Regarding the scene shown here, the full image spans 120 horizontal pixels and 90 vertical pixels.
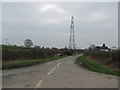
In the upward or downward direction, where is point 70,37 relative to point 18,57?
upward

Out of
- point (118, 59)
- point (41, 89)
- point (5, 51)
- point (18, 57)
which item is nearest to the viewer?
point (41, 89)

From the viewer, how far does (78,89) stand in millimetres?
8945

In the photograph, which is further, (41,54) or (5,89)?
(41,54)

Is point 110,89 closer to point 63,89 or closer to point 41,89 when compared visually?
point 63,89

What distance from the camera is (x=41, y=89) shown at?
8672 millimetres

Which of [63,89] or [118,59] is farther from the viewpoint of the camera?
[118,59]

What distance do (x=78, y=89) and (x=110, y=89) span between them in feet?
5.14

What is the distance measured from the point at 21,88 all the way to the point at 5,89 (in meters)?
0.70

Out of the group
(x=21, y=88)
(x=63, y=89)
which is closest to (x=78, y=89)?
(x=63, y=89)

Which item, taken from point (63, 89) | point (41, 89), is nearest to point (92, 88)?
point (63, 89)

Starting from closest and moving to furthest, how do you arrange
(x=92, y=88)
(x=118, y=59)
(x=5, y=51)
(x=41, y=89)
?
(x=41, y=89) → (x=92, y=88) → (x=118, y=59) → (x=5, y=51)

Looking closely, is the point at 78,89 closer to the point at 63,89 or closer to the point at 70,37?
the point at 63,89

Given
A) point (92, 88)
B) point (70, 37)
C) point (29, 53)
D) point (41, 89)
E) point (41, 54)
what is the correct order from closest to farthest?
point (41, 89)
point (92, 88)
point (29, 53)
point (41, 54)
point (70, 37)

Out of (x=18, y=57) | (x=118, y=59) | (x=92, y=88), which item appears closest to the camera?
(x=92, y=88)
